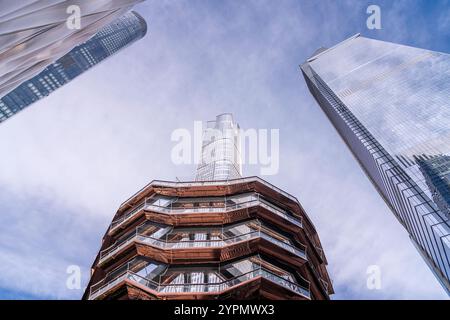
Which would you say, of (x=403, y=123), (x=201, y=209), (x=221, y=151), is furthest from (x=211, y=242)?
(x=403, y=123)

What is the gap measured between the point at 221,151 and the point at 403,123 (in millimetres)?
50072

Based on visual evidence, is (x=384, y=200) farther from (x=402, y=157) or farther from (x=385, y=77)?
(x=385, y=77)

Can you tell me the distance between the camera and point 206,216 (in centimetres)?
2720

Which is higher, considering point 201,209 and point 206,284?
point 201,209

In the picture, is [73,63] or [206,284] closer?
[206,284]

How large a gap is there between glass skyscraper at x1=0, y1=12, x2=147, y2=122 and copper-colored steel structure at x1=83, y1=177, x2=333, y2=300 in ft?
386

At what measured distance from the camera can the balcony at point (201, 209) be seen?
1077 inches

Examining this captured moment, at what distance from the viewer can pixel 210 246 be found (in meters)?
24.1

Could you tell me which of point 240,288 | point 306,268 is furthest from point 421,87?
point 240,288

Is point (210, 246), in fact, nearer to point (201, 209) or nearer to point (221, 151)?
point (201, 209)

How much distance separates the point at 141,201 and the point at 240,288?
14.1 meters

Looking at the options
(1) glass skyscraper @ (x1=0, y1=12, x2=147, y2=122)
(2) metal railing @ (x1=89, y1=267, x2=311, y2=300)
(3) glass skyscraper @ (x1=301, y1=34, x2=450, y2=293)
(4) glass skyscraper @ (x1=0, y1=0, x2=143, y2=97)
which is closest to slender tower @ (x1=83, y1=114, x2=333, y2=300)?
(2) metal railing @ (x1=89, y1=267, x2=311, y2=300)

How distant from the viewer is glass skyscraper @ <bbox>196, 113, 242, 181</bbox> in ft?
289

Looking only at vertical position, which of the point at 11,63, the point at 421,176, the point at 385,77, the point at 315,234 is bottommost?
the point at 315,234
